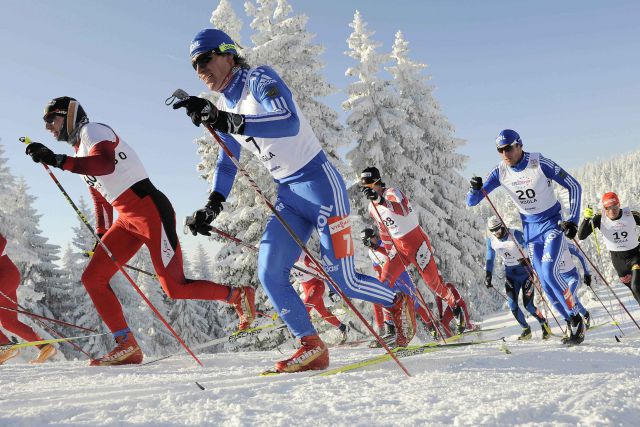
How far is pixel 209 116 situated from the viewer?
10.6 ft

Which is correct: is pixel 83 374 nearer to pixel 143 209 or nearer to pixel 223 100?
pixel 143 209

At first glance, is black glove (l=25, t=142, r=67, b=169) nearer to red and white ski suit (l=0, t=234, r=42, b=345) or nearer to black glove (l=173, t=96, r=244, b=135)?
black glove (l=173, t=96, r=244, b=135)

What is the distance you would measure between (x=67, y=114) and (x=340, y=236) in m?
3.13

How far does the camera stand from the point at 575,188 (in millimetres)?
6574

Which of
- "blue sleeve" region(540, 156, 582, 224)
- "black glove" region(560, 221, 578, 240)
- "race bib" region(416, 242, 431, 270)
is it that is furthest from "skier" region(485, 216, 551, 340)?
"black glove" region(560, 221, 578, 240)

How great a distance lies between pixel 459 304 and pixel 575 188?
13.1 feet

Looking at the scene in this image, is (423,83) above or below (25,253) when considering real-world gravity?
above

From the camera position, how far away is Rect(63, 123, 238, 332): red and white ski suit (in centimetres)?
479

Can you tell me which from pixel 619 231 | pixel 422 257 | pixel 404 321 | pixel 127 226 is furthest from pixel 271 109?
pixel 619 231

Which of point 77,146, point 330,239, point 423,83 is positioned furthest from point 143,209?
point 423,83

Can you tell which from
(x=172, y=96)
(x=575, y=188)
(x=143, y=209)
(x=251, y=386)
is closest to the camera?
(x=251, y=386)

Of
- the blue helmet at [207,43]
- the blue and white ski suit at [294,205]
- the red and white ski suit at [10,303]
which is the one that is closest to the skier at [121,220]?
the blue and white ski suit at [294,205]

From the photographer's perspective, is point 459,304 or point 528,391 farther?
point 459,304

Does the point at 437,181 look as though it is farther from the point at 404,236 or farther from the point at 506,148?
the point at 506,148
